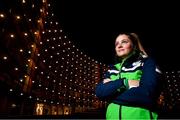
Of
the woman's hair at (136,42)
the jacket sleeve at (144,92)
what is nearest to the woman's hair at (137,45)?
the woman's hair at (136,42)

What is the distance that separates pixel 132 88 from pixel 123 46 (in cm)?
60

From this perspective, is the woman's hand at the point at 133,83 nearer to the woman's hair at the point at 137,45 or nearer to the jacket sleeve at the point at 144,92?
the jacket sleeve at the point at 144,92

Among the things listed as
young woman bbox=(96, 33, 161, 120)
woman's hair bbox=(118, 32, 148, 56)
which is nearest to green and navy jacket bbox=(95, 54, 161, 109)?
young woman bbox=(96, 33, 161, 120)

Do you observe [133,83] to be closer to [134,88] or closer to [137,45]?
[134,88]

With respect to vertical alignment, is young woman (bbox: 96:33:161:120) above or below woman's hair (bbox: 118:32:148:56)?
below

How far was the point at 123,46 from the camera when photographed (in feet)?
8.32

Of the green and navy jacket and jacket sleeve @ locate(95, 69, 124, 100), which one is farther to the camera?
jacket sleeve @ locate(95, 69, 124, 100)

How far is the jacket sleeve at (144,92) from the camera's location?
1.99m

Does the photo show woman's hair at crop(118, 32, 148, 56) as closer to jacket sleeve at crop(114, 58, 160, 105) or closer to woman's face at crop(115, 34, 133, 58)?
woman's face at crop(115, 34, 133, 58)

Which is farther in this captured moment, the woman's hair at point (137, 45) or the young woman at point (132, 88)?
the woman's hair at point (137, 45)

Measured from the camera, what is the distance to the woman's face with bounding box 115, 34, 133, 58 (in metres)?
2.49

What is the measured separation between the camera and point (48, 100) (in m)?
55.3

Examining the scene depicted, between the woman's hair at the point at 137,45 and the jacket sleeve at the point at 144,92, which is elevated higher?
the woman's hair at the point at 137,45

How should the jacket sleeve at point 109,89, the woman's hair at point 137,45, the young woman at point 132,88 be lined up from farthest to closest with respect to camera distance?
1. the woman's hair at point 137,45
2. the jacket sleeve at point 109,89
3. the young woman at point 132,88
